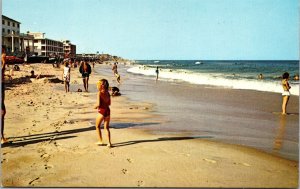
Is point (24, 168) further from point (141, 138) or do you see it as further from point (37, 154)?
point (141, 138)

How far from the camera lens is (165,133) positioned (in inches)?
267

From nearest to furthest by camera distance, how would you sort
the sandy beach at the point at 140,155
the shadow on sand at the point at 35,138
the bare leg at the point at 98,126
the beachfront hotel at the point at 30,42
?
1. the sandy beach at the point at 140,155
2. the bare leg at the point at 98,126
3. the shadow on sand at the point at 35,138
4. the beachfront hotel at the point at 30,42

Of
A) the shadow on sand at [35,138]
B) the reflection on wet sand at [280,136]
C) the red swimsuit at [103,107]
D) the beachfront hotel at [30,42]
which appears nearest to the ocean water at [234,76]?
the reflection on wet sand at [280,136]

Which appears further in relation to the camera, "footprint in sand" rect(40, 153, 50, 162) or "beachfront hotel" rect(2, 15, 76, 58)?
"beachfront hotel" rect(2, 15, 76, 58)

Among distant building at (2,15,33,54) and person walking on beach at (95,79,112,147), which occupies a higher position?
distant building at (2,15,33,54)

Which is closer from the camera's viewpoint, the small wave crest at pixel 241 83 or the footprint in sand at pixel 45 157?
the footprint in sand at pixel 45 157

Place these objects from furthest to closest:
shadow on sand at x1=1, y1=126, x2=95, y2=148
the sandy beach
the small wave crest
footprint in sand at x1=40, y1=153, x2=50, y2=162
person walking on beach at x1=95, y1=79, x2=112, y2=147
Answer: the small wave crest → shadow on sand at x1=1, y1=126, x2=95, y2=148 → person walking on beach at x1=95, y1=79, x2=112, y2=147 → footprint in sand at x1=40, y1=153, x2=50, y2=162 → the sandy beach

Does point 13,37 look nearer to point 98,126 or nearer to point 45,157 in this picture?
point 98,126

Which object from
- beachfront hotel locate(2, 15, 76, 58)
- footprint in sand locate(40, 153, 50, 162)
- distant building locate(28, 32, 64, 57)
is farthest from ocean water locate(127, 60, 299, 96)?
distant building locate(28, 32, 64, 57)

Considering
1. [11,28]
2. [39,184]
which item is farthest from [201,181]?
[11,28]

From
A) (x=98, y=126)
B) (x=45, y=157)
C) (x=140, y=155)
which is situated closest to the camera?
(x=45, y=157)

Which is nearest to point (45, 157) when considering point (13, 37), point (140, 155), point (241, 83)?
point (140, 155)

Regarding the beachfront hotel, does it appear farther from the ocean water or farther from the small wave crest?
the small wave crest

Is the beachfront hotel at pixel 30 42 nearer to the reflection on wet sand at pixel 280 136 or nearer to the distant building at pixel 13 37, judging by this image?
the distant building at pixel 13 37
